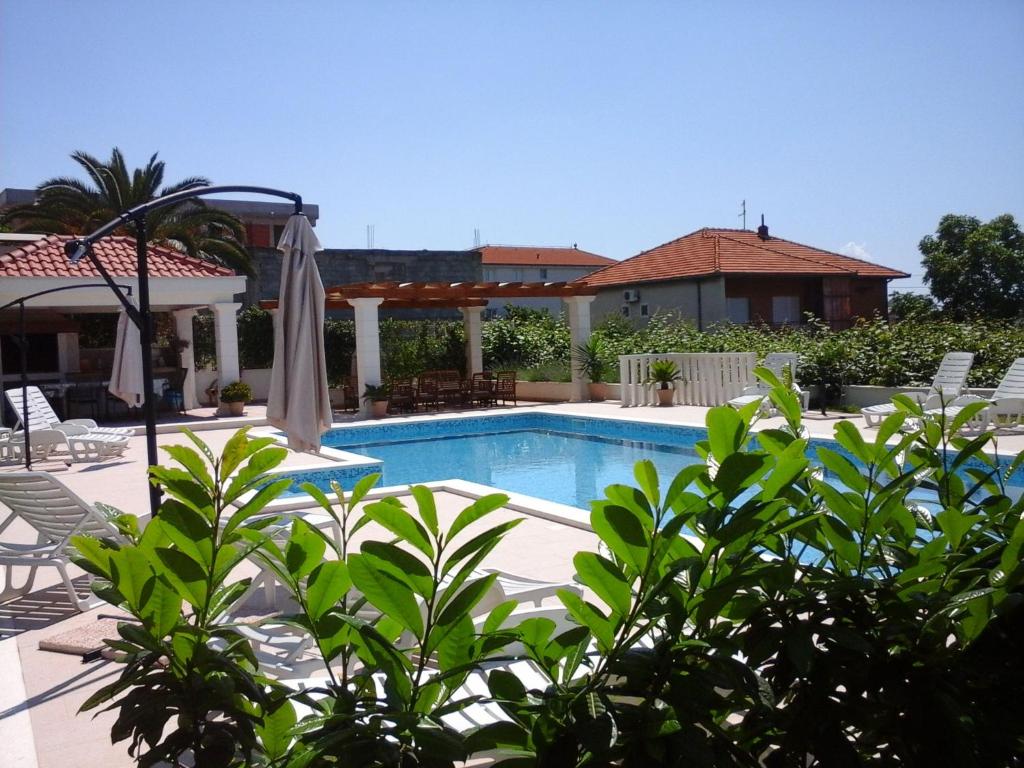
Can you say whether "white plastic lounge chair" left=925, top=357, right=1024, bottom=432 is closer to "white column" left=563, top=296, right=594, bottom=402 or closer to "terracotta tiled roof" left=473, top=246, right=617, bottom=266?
"white column" left=563, top=296, right=594, bottom=402

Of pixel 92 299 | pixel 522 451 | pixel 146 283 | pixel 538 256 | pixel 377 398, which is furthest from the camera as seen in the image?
pixel 538 256

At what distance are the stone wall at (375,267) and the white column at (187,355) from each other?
9449mm

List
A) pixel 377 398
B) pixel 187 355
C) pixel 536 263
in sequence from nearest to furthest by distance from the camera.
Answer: pixel 377 398, pixel 187 355, pixel 536 263

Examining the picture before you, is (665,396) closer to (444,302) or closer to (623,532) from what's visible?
(444,302)

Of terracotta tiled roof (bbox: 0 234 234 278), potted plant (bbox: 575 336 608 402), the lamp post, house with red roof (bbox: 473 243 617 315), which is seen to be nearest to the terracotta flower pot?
potted plant (bbox: 575 336 608 402)

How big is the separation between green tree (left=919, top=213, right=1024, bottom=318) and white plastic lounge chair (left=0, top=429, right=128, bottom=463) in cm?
3235

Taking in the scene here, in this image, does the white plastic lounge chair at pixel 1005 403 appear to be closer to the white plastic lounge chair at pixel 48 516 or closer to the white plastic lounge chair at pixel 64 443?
the white plastic lounge chair at pixel 48 516

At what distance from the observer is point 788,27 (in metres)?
4.55

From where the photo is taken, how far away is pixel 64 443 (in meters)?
13.3

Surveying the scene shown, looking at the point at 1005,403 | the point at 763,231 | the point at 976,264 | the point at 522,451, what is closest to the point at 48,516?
the point at 522,451

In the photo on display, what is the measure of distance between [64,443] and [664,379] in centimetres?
1102

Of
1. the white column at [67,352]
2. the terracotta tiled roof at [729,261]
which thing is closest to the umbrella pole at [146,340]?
the white column at [67,352]

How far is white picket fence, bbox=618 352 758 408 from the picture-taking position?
57.8 feet

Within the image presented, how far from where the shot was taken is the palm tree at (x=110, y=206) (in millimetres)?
21203
